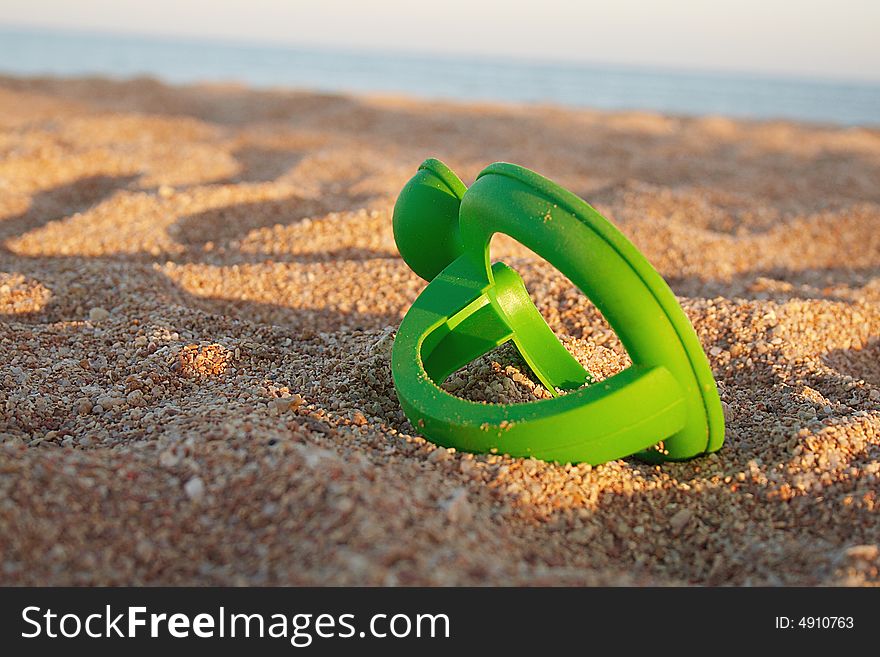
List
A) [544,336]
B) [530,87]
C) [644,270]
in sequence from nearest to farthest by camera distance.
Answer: [644,270], [544,336], [530,87]

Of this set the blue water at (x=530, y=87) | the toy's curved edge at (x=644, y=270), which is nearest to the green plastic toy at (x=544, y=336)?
the toy's curved edge at (x=644, y=270)

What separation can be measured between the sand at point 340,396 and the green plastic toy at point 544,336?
0.09m

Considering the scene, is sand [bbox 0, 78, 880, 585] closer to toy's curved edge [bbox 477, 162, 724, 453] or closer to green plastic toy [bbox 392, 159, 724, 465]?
green plastic toy [bbox 392, 159, 724, 465]

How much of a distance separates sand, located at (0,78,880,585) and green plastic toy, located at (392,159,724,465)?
0.09m

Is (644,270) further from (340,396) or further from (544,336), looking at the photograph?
(340,396)

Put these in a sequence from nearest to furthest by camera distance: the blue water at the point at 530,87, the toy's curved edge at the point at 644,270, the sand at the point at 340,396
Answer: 1. the sand at the point at 340,396
2. the toy's curved edge at the point at 644,270
3. the blue water at the point at 530,87

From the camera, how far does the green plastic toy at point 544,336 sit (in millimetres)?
1626

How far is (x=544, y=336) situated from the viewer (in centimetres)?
205

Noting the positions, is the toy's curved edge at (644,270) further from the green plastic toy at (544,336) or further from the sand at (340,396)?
the sand at (340,396)

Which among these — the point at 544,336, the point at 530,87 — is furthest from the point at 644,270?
the point at 530,87

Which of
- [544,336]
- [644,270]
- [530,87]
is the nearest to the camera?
[644,270]

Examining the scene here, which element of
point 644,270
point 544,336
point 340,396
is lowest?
point 340,396

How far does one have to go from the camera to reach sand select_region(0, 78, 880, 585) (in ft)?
4.85

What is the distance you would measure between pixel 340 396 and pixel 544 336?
549mm
